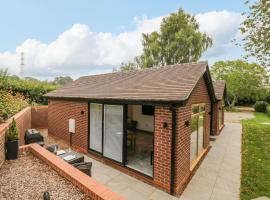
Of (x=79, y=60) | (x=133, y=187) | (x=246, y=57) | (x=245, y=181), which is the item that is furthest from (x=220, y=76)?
(x=133, y=187)

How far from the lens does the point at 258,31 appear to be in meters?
13.5

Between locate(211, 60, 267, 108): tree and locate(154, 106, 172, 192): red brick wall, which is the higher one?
Result: locate(211, 60, 267, 108): tree

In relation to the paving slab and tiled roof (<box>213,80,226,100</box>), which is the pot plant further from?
tiled roof (<box>213,80,226,100</box>)

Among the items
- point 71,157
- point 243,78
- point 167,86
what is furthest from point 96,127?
point 243,78

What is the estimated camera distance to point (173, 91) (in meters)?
6.53

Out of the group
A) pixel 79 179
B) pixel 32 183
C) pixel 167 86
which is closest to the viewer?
pixel 79 179

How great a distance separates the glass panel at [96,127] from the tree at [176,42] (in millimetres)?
21916

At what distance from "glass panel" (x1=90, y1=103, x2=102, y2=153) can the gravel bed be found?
9.65 ft

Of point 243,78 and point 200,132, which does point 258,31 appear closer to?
point 200,132

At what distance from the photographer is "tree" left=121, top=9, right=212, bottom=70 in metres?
27.7

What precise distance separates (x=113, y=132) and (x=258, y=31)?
12918 mm

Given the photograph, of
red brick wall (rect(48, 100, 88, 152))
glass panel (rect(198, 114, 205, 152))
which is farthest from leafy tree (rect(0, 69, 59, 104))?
glass panel (rect(198, 114, 205, 152))

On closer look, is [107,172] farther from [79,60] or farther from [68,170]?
[79,60]

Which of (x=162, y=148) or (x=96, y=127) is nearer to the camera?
(x=162, y=148)
